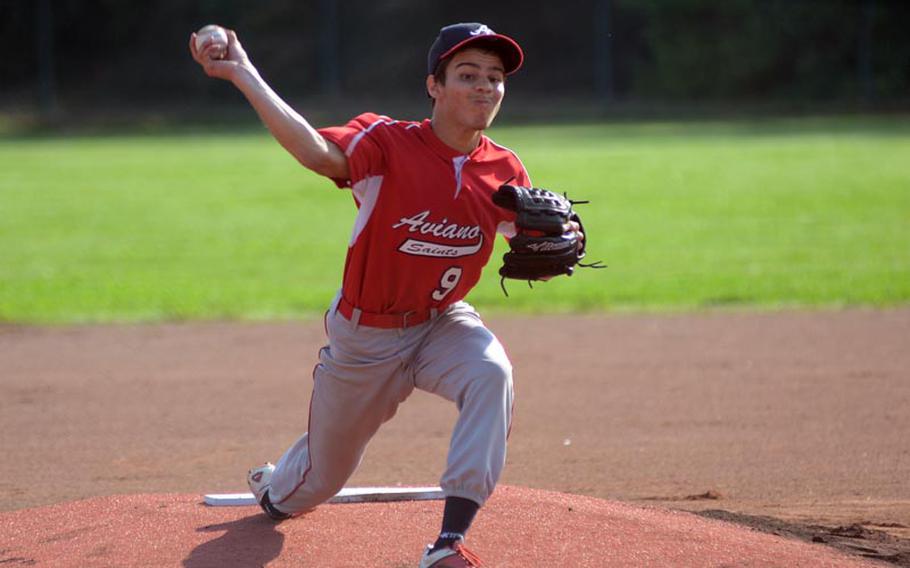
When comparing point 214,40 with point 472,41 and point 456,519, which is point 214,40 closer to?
point 472,41

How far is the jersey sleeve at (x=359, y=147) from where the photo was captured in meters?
3.94

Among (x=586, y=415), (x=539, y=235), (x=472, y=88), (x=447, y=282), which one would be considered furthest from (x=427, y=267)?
(x=586, y=415)

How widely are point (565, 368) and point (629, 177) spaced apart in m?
10.8

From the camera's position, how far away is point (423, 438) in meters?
6.47

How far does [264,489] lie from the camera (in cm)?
460

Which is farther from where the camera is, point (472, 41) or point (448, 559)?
point (472, 41)

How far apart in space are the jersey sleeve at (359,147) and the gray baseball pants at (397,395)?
0.50 meters

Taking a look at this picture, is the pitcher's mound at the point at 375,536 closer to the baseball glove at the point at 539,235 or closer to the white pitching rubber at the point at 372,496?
the white pitching rubber at the point at 372,496

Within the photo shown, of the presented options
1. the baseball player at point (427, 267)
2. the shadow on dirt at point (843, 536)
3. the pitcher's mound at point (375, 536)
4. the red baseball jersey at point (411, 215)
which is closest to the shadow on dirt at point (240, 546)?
the pitcher's mound at point (375, 536)

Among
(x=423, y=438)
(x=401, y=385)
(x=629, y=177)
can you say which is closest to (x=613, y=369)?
(x=423, y=438)

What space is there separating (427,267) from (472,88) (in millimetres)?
607

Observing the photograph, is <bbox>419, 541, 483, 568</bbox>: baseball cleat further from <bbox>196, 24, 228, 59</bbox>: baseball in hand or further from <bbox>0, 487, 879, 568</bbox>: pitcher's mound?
<bbox>196, 24, 228, 59</bbox>: baseball in hand

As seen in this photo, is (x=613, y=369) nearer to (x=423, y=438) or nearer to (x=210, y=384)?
(x=423, y=438)

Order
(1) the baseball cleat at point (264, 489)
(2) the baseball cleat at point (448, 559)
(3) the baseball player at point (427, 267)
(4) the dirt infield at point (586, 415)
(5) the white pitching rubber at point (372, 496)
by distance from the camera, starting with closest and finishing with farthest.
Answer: (2) the baseball cleat at point (448, 559) < (3) the baseball player at point (427, 267) < (1) the baseball cleat at point (264, 489) < (5) the white pitching rubber at point (372, 496) < (4) the dirt infield at point (586, 415)
